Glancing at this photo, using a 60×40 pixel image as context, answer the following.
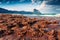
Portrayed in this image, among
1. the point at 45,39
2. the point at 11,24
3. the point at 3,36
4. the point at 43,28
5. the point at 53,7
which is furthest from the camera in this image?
the point at 53,7

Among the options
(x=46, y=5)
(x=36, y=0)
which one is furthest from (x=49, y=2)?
(x=36, y=0)

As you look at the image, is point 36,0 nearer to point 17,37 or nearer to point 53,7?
point 53,7

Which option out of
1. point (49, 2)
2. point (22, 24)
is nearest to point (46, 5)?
point (49, 2)

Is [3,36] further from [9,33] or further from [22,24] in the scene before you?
[22,24]

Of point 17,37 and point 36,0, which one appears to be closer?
point 17,37

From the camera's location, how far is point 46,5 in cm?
2702

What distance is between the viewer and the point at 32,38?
661 cm

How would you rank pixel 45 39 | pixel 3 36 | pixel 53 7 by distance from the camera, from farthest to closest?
pixel 53 7 → pixel 3 36 → pixel 45 39

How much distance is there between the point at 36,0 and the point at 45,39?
75.2 feet

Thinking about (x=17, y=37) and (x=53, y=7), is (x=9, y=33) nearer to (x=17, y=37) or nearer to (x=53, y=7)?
(x=17, y=37)

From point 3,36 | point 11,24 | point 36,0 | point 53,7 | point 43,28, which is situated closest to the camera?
point 3,36

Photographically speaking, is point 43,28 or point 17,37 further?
point 43,28

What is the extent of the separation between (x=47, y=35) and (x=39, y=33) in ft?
0.94

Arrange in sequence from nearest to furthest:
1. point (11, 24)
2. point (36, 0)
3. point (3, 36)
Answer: point (3, 36), point (11, 24), point (36, 0)
